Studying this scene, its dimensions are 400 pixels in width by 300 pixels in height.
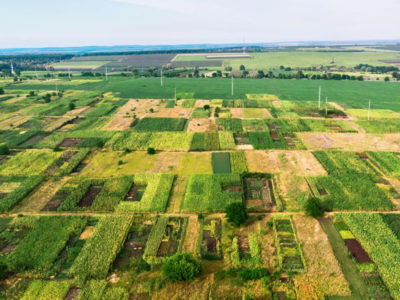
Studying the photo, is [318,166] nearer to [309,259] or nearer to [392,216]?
[392,216]

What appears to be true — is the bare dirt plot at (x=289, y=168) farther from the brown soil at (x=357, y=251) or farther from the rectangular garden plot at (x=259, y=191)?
the brown soil at (x=357, y=251)

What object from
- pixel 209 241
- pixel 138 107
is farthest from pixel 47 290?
pixel 138 107

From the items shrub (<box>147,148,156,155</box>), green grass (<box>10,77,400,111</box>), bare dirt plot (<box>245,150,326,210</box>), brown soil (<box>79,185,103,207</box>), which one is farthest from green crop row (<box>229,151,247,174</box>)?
green grass (<box>10,77,400,111</box>)

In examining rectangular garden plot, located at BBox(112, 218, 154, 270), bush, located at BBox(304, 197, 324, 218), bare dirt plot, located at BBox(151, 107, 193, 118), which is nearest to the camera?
rectangular garden plot, located at BBox(112, 218, 154, 270)

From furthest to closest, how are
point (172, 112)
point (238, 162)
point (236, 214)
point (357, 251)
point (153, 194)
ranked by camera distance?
point (172, 112) < point (238, 162) < point (153, 194) < point (236, 214) < point (357, 251)

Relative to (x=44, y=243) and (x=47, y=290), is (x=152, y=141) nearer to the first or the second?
(x=44, y=243)

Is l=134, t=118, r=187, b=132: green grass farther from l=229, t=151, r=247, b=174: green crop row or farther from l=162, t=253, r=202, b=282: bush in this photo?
l=162, t=253, r=202, b=282: bush
